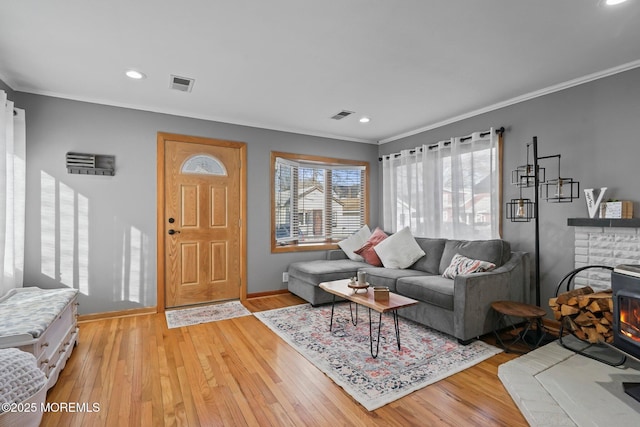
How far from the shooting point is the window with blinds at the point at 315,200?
15.7ft

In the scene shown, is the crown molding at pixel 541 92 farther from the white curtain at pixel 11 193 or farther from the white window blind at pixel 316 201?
the white curtain at pixel 11 193

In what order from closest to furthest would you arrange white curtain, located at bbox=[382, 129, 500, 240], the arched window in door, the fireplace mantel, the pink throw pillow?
the fireplace mantel → white curtain, located at bbox=[382, 129, 500, 240] → the arched window in door → the pink throw pillow

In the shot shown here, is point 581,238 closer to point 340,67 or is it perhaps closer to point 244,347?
point 340,67

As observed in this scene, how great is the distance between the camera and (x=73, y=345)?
2.76 meters

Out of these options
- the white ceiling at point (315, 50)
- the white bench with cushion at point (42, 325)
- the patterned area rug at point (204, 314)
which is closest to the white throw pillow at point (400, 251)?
the white ceiling at point (315, 50)

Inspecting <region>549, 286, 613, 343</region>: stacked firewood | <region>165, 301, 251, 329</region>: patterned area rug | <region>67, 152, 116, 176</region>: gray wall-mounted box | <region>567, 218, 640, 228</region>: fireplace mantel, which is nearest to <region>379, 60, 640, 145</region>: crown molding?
<region>567, 218, 640, 228</region>: fireplace mantel

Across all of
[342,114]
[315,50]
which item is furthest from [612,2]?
[342,114]

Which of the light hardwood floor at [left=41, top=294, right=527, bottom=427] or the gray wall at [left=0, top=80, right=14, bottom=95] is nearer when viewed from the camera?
the light hardwood floor at [left=41, top=294, right=527, bottom=427]

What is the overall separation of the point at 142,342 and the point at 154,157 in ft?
7.02

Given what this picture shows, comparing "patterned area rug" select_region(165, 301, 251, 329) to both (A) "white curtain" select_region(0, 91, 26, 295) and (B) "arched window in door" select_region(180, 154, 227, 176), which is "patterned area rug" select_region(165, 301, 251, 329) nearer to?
(A) "white curtain" select_region(0, 91, 26, 295)

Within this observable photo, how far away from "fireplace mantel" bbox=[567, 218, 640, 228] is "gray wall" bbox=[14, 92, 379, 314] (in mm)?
4188

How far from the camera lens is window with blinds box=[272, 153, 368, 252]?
478 cm

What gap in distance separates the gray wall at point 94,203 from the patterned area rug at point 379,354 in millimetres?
1720

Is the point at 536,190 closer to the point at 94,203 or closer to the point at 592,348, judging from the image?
the point at 592,348
